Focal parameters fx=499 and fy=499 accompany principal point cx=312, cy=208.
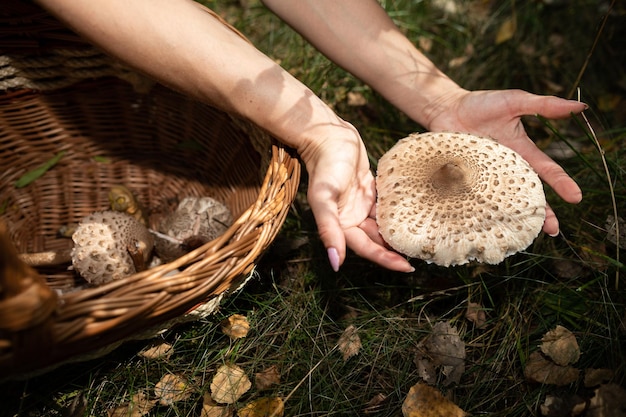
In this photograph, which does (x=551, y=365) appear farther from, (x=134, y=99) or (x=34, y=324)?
(x=134, y=99)

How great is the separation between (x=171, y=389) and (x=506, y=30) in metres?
2.90

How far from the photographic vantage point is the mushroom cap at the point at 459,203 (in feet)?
5.54

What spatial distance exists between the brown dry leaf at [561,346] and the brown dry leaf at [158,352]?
59.0 inches

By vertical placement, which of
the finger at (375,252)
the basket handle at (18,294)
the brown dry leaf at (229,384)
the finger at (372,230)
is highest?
the basket handle at (18,294)

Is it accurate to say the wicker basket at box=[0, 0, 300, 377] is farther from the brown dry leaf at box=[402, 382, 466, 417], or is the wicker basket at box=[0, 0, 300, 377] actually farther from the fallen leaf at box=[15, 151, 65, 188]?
the brown dry leaf at box=[402, 382, 466, 417]

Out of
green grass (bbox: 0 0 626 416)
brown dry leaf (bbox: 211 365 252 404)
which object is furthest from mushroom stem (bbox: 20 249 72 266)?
brown dry leaf (bbox: 211 365 252 404)

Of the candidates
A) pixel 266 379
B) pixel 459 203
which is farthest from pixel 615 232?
pixel 266 379

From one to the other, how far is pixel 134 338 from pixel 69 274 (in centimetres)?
90

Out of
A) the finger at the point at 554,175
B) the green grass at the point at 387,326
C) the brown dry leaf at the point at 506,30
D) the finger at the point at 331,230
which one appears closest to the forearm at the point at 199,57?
the finger at the point at 331,230

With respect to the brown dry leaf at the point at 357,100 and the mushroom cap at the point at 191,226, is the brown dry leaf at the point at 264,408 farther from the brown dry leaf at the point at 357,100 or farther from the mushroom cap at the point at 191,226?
the brown dry leaf at the point at 357,100

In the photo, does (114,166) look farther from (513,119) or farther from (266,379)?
(513,119)

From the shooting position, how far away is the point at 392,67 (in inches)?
90.4

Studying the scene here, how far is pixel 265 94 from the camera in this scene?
1892mm

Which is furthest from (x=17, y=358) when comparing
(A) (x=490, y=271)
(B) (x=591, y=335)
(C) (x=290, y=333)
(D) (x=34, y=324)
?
(B) (x=591, y=335)
